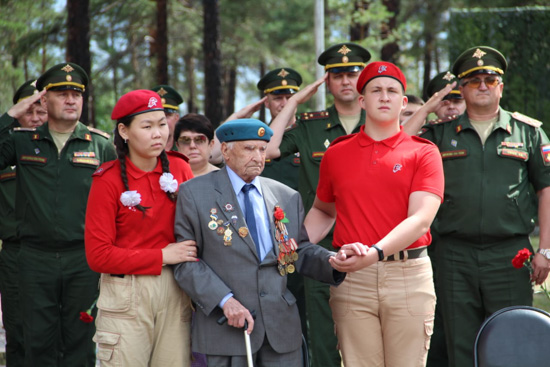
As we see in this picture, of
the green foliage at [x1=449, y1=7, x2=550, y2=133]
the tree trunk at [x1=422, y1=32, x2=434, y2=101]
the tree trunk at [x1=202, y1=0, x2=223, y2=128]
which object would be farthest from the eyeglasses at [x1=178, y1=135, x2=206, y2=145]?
the tree trunk at [x1=422, y1=32, x2=434, y2=101]

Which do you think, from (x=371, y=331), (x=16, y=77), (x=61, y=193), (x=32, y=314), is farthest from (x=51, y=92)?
(x=16, y=77)

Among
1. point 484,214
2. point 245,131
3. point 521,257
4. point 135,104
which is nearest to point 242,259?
point 245,131

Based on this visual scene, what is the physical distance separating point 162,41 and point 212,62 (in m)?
4.26

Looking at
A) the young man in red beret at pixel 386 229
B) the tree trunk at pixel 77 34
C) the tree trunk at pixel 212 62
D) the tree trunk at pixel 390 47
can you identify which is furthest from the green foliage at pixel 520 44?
the young man in red beret at pixel 386 229

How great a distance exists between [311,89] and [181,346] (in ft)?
8.56

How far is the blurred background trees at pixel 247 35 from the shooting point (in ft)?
45.5

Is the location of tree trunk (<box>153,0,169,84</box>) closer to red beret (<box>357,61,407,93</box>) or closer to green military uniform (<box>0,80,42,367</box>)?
green military uniform (<box>0,80,42,367</box>)

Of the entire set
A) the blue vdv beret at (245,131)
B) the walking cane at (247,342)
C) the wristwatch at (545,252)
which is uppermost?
the blue vdv beret at (245,131)

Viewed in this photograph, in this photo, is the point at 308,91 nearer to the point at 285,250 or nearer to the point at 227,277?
the point at 285,250

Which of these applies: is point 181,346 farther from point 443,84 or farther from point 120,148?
point 443,84

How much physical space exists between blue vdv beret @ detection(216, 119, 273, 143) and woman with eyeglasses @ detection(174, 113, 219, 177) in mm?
1757

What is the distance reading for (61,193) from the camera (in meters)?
5.63

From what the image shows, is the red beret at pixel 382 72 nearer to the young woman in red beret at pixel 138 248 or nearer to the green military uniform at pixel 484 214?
the young woman in red beret at pixel 138 248

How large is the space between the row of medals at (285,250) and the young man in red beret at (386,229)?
0.34m
